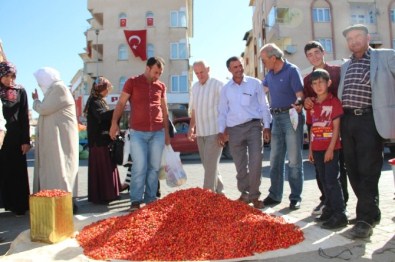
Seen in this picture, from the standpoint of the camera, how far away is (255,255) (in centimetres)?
370

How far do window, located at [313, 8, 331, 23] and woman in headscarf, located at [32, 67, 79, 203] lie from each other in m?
33.7

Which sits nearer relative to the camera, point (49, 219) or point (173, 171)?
point (49, 219)

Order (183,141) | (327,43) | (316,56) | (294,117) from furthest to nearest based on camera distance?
(327,43) → (183,141) → (294,117) → (316,56)

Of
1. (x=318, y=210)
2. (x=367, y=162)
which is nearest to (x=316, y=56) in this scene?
(x=367, y=162)

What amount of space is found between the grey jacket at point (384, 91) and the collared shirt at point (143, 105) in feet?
10.1

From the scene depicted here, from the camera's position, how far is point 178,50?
36594mm

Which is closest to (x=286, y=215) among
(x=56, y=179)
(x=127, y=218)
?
(x=127, y=218)

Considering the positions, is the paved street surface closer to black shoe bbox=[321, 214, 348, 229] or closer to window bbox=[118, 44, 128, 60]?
black shoe bbox=[321, 214, 348, 229]

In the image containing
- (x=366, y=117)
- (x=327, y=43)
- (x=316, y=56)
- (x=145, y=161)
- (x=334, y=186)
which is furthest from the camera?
(x=327, y=43)

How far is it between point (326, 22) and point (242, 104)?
3311cm

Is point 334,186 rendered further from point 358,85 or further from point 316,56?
point 316,56

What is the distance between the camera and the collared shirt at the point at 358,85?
171 inches

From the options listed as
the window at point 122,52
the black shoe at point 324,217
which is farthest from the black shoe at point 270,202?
the window at point 122,52

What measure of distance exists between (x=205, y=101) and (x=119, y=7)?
33543 millimetres
